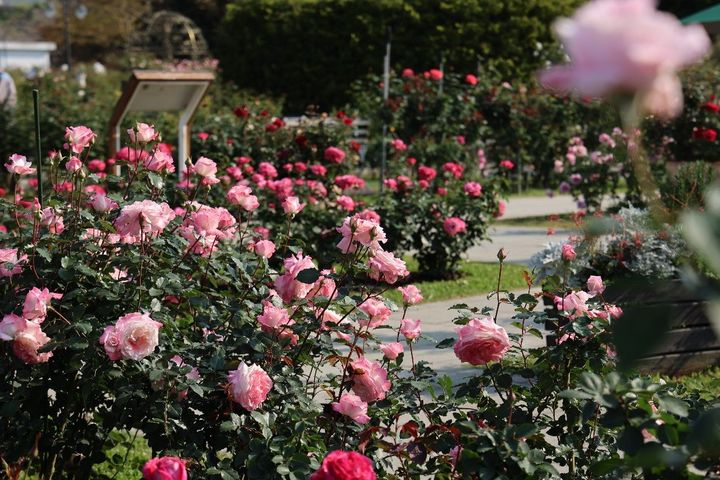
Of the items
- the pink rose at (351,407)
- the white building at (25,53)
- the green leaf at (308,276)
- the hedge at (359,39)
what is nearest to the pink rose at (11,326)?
the green leaf at (308,276)

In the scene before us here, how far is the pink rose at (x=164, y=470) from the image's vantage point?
1.90 m

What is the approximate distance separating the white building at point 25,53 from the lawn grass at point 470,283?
2658 centimetres

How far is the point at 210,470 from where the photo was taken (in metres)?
2.42

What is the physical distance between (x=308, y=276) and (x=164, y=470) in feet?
2.43

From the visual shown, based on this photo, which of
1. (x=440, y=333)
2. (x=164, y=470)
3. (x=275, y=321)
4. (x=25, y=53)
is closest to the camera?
(x=164, y=470)

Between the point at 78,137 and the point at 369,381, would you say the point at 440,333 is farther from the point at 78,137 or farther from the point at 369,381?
the point at 369,381

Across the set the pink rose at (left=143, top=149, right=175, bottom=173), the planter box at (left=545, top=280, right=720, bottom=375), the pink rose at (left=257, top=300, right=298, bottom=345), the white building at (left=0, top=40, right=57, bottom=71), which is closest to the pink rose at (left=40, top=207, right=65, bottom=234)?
the pink rose at (left=143, top=149, right=175, bottom=173)

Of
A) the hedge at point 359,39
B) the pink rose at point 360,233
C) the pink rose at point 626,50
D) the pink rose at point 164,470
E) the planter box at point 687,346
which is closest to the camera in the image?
the pink rose at point 626,50

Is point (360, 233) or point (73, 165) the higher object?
point (360, 233)

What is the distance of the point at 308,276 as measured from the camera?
8.32 feet

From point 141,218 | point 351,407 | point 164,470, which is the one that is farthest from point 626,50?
point 141,218

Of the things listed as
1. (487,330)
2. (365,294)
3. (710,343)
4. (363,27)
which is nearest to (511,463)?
(487,330)

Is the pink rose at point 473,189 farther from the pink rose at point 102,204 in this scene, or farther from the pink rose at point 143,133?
the pink rose at point 102,204

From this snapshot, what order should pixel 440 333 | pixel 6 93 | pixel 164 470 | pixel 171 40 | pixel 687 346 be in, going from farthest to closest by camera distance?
pixel 171 40, pixel 6 93, pixel 440 333, pixel 687 346, pixel 164 470
